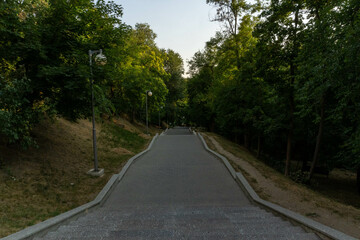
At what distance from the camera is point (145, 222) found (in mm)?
4367

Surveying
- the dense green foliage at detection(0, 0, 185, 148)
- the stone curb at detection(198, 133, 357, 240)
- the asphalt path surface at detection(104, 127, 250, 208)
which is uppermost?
the dense green foliage at detection(0, 0, 185, 148)

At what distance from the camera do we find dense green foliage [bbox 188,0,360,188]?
679 cm

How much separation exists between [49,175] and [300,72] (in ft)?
42.1

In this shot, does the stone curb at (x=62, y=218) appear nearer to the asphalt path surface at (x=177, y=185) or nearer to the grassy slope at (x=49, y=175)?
the asphalt path surface at (x=177, y=185)

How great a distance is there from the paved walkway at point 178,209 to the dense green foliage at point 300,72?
15.8ft

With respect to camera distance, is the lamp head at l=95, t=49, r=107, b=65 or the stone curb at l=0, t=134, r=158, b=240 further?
the lamp head at l=95, t=49, r=107, b=65

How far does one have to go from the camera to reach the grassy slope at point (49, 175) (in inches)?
207

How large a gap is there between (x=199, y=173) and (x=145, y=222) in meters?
5.32

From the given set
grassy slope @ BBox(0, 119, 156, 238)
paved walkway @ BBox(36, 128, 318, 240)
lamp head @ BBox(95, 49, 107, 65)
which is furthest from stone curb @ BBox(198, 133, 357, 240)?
lamp head @ BBox(95, 49, 107, 65)

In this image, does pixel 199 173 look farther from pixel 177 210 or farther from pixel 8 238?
pixel 8 238

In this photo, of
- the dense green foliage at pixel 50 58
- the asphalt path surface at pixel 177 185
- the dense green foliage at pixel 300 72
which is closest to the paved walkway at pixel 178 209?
the asphalt path surface at pixel 177 185

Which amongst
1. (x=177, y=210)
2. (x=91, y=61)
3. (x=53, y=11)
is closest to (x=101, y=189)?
(x=177, y=210)

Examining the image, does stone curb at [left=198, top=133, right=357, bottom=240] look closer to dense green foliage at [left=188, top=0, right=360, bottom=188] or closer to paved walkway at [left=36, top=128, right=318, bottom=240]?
paved walkway at [left=36, top=128, right=318, bottom=240]

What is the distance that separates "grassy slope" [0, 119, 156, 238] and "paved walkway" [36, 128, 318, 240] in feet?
3.44
